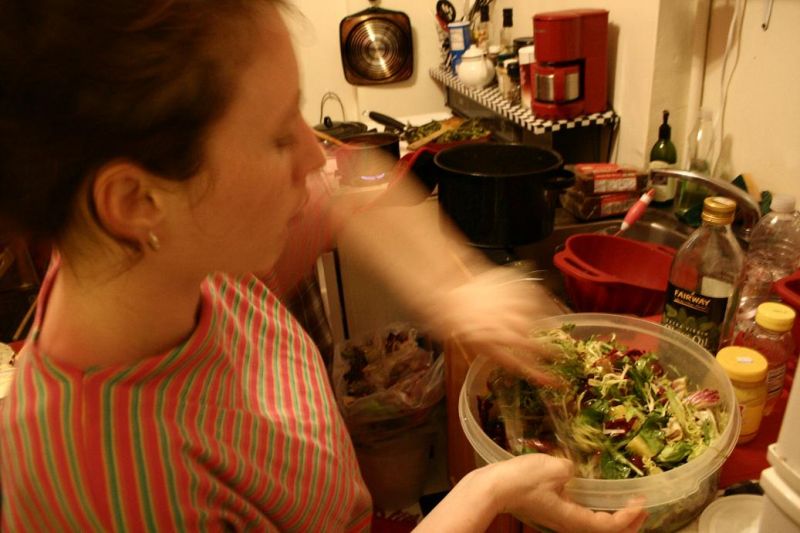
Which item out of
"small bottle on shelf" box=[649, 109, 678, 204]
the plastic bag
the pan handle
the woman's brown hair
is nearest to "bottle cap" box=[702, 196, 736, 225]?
"small bottle on shelf" box=[649, 109, 678, 204]

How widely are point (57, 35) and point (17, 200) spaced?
0.13 metres

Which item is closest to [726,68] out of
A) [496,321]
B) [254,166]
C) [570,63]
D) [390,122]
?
[570,63]

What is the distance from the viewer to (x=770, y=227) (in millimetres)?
1042

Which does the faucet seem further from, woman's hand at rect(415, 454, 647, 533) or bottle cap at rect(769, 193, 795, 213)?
woman's hand at rect(415, 454, 647, 533)

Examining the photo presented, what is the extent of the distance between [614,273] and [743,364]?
0.44 meters

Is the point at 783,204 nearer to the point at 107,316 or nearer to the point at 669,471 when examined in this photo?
the point at 669,471

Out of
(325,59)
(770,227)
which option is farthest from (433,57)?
(770,227)

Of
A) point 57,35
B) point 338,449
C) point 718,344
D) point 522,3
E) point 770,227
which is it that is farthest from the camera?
point 522,3

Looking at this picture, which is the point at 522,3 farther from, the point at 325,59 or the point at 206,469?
the point at 206,469

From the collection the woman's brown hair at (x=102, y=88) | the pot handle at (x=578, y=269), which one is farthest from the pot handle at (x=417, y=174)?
the woman's brown hair at (x=102, y=88)

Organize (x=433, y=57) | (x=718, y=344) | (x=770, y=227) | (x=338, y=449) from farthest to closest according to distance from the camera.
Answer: (x=433, y=57) → (x=770, y=227) → (x=718, y=344) → (x=338, y=449)

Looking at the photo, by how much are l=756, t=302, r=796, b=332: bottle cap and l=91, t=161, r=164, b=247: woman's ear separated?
770mm

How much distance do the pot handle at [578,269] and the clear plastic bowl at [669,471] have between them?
101 mm

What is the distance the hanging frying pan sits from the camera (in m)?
2.80
